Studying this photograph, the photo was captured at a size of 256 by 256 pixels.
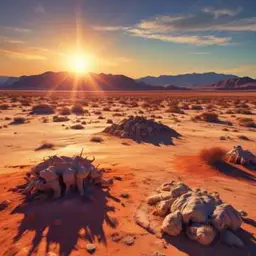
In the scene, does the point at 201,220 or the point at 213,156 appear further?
the point at 213,156

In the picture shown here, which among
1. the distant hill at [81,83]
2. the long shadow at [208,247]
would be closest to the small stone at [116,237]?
the long shadow at [208,247]

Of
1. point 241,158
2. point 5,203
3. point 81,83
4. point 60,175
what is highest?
point 60,175

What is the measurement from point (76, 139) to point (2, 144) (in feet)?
11.9

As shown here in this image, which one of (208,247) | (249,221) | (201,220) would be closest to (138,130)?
(249,221)

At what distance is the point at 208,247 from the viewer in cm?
602

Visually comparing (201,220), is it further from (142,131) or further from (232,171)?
(142,131)

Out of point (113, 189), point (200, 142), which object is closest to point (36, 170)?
point (113, 189)

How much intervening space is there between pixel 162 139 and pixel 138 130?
1.34 metres

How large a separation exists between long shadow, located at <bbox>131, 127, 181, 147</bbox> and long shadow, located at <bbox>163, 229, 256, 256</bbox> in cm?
1033

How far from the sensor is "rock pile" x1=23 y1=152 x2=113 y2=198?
7.91 m

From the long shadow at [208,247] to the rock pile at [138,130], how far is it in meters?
11.5

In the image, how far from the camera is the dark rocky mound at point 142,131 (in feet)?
58.4

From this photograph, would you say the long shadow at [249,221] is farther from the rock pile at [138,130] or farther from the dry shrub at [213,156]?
the rock pile at [138,130]

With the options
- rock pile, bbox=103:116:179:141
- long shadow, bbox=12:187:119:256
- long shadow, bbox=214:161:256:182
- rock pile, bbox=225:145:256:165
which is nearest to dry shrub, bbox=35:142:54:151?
rock pile, bbox=103:116:179:141
